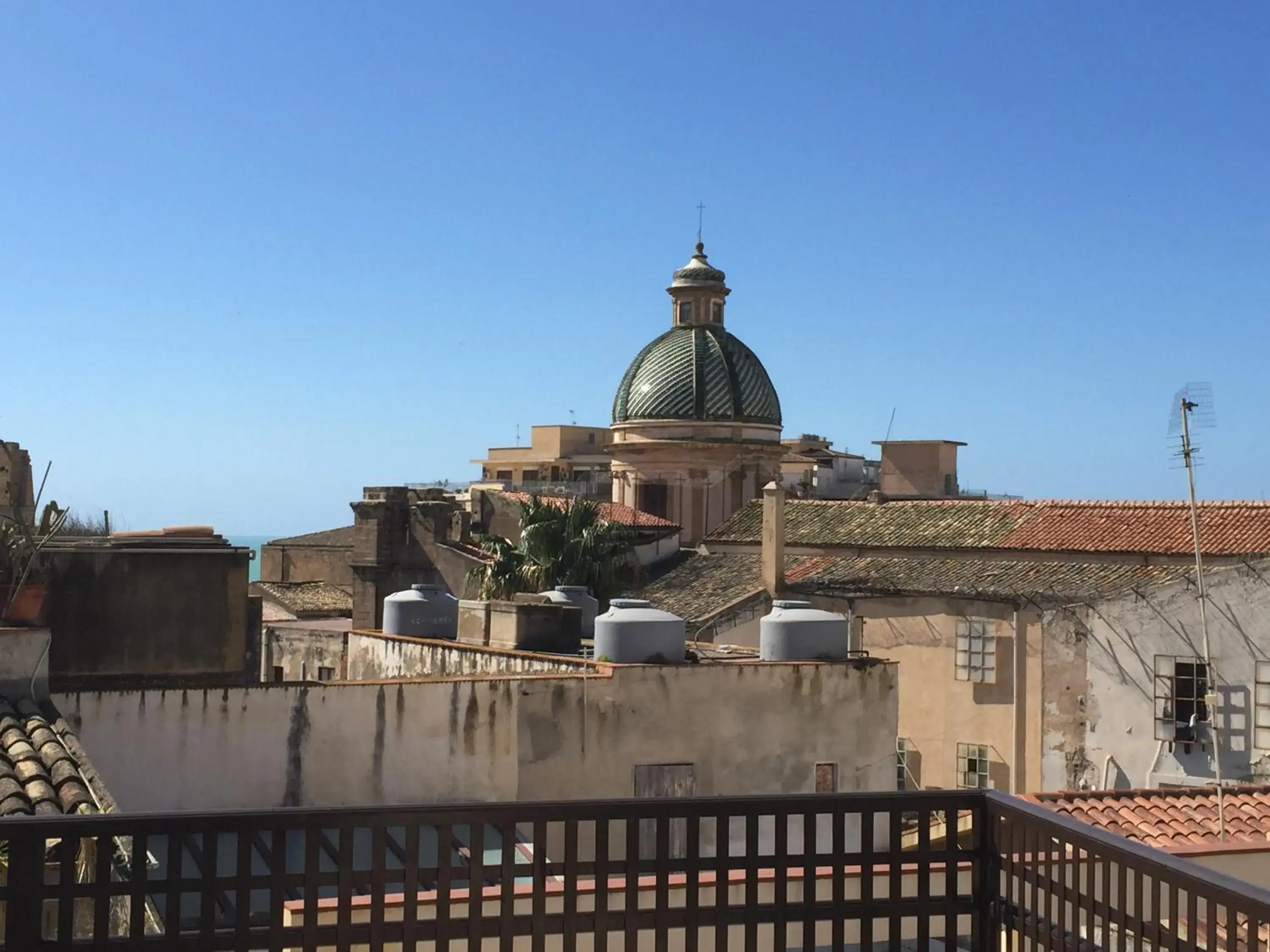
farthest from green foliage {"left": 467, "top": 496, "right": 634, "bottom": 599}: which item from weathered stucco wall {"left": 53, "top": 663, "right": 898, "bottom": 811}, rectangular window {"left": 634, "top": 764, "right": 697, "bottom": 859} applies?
rectangular window {"left": 634, "top": 764, "right": 697, "bottom": 859}

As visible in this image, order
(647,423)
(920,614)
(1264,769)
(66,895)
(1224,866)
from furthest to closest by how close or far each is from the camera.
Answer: (647,423) → (920,614) → (1264,769) → (1224,866) → (66,895)

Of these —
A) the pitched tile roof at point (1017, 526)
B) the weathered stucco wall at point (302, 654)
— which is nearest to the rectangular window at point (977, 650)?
the pitched tile roof at point (1017, 526)

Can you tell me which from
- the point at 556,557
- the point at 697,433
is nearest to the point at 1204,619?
the point at 556,557

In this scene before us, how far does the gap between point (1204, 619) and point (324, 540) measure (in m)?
30.5

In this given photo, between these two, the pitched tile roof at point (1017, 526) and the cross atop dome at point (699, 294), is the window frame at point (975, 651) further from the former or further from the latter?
the cross atop dome at point (699, 294)

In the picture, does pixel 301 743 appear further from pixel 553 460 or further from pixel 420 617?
pixel 553 460

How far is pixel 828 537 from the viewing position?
108 ft

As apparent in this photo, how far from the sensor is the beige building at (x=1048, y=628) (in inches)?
920

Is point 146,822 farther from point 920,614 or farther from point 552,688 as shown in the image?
point 920,614

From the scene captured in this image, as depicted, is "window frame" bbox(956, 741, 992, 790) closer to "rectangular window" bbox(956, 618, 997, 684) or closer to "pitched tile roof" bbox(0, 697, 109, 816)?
"rectangular window" bbox(956, 618, 997, 684)

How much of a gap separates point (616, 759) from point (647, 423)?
1126 inches

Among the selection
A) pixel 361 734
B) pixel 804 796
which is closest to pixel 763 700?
pixel 361 734

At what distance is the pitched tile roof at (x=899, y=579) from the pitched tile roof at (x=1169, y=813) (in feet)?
30.1

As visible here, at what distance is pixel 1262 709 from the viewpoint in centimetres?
2289
